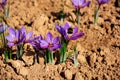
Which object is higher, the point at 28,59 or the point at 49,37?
the point at 49,37

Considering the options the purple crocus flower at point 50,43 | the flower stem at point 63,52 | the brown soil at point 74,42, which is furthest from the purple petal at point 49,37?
the brown soil at point 74,42

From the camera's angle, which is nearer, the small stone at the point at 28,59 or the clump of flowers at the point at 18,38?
the clump of flowers at the point at 18,38

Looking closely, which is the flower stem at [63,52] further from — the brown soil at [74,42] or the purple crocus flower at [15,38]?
the purple crocus flower at [15,38]

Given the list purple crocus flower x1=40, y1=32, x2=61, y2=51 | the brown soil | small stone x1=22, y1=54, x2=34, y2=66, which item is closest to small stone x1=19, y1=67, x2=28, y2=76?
the brown soil

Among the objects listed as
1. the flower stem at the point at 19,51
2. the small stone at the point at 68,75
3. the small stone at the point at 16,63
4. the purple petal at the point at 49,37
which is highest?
the purple petal at the point at 49,37

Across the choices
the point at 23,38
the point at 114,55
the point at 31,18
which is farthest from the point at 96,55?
the point at 31,18

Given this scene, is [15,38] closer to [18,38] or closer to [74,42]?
[18,38]

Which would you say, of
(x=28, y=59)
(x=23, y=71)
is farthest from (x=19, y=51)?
(x=23, y=71)
